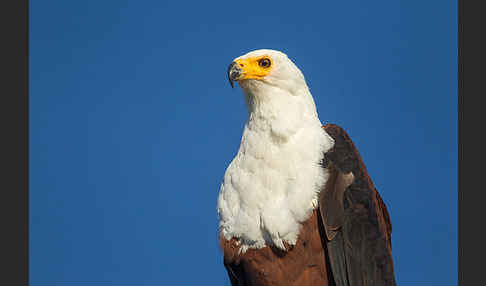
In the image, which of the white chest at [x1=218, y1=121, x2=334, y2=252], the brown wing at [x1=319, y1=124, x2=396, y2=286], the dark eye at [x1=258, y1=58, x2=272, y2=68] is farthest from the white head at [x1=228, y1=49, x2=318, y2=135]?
the brown wing at [x1=319, y1=124, x2=396, y2=286]

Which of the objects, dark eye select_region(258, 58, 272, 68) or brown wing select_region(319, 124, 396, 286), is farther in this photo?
dark eye select_region(258, 58, 272, 68)

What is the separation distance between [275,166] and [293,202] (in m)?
0.23

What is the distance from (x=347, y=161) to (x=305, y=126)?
1.02 ft

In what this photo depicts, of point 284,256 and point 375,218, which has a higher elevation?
point 375,218

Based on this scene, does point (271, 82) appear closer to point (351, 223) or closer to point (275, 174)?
point (275, 174)

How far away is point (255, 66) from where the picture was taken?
2.99 metres

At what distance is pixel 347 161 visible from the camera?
2.87 meters

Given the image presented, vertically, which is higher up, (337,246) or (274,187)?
(274,187)

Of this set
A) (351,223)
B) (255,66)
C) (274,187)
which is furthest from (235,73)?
(351,223)

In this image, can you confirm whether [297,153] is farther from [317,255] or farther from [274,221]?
[317,255]

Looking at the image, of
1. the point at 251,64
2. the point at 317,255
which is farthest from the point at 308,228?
the point at 251,64

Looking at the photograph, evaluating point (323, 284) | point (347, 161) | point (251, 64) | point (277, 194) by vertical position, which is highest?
point (251, 64)

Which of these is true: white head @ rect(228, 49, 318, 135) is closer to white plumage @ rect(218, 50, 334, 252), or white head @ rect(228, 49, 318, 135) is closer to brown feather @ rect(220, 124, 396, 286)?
white plumage @ rect(218, 50, 334, 252)

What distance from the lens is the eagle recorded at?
276 cm
